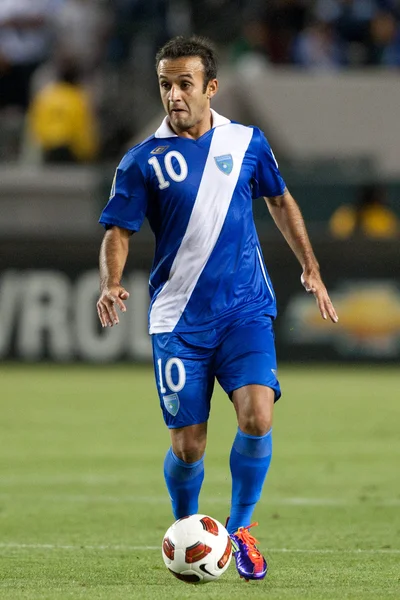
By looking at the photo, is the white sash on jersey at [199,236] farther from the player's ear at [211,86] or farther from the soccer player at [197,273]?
the player's ear at [211,86]

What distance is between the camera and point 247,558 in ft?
20.3

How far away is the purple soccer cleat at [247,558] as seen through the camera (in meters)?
6.18

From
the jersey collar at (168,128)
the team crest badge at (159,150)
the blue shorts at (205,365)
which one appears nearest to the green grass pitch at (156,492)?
the blue shorts at (205,365)

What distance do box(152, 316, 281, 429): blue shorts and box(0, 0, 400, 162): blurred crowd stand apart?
14.9m

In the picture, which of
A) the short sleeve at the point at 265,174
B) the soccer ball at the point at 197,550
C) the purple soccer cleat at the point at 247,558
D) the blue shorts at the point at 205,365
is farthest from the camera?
the short sleeve at the point at 265,174

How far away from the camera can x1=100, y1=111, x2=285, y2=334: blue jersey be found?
6.41 metres

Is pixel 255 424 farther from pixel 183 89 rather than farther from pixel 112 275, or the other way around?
pixel 183 89

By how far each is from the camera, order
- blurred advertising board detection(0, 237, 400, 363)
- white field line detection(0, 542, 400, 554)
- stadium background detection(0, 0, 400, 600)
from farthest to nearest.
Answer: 1. blurred advertising board detection(0, 237, 400, 363)
2. stadium background detection(0, 0, 400, 600)
3. white field line detection(0, 542, 400, 554)

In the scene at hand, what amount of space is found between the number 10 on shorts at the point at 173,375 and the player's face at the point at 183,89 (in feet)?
3.69

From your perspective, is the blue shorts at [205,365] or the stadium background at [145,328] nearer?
the blue shorts at [205,365]

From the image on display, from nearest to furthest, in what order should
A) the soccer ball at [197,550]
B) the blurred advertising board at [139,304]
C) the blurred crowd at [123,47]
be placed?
1. the soccer ball at [197,550]
2. the blurred advertising board at [139,304]
3. the blurred crowd at [123,47]

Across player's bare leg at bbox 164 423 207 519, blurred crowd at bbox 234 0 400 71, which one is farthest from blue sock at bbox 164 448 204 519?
blurred crowd at bbox 234 0 400 71

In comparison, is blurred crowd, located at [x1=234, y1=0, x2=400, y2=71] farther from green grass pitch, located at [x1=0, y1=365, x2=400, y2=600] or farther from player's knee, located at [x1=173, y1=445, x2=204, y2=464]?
player's knee, located at [x1=173, y1=445, x2=204, y2=464]

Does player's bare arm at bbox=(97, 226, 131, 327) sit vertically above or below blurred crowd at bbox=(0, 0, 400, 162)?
above
